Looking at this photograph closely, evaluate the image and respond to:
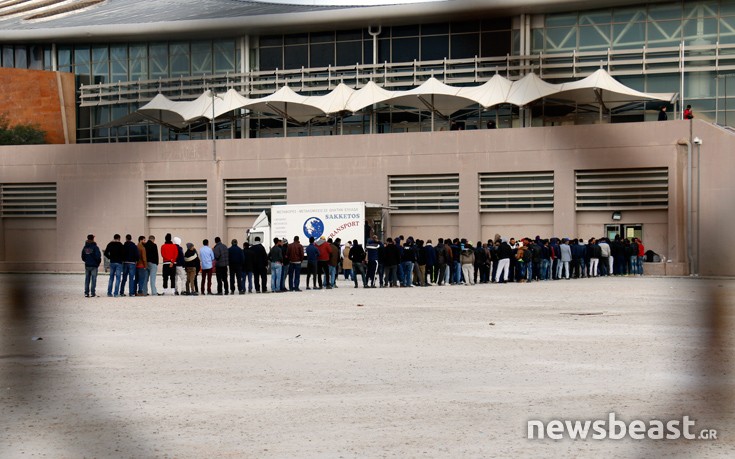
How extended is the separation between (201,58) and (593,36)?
1.18 m

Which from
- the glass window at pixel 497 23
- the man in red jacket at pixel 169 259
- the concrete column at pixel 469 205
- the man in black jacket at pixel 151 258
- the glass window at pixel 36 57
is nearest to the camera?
the glass window at pixel 497 23

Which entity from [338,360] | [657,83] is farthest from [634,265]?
[338,360]

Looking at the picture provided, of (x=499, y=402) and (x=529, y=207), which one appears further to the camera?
(x=529, y=207)

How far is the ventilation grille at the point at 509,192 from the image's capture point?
69.3 ft

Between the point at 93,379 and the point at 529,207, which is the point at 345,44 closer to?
the point at 529,207

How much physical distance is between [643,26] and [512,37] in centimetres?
130

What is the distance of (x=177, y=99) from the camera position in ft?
6.39

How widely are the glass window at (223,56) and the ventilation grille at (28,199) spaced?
432 millimetres

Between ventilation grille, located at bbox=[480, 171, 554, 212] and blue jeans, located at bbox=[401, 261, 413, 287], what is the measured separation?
213 inches

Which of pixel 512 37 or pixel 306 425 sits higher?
pixel 512 37

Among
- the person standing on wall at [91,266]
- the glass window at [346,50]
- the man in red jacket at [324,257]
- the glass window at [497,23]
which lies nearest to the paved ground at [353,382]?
the glass window at [497,23]

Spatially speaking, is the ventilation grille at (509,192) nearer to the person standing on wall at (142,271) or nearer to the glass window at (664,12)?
the person standing on wall at (142,271)

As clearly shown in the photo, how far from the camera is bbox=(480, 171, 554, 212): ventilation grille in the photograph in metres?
21.1

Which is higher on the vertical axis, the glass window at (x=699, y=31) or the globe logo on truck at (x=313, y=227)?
the glass window at (x=699, y=31)
